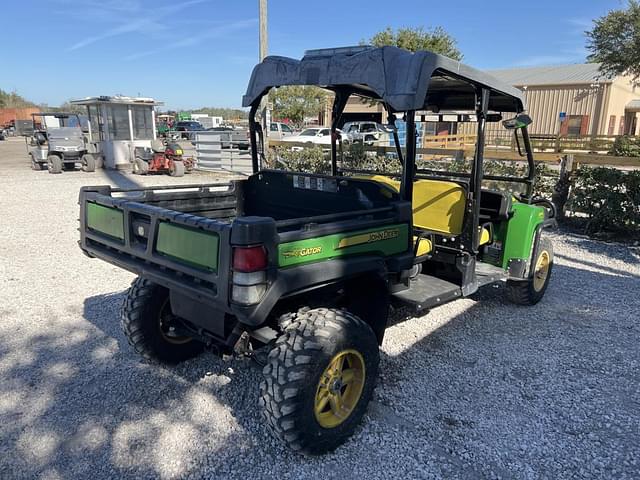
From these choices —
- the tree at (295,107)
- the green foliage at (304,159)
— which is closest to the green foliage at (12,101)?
the tree at (295,107)

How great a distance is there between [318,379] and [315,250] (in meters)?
0.68

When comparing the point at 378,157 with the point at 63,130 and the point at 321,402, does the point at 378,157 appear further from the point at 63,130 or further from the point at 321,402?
the point at 63,130

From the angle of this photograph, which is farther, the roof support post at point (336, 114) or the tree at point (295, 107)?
the tree at point (295, 107)

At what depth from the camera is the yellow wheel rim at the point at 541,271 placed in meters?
4.97

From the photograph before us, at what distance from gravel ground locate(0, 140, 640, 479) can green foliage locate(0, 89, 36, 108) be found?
7679cm

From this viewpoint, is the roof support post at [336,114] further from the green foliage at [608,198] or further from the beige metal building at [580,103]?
the beige metal building at [580,103]

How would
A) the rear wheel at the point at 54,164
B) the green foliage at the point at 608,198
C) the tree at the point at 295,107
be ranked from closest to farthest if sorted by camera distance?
the green foliage at the point at 608,198, the rear wheel at the point at 54,164, the tree at the point at 295,107

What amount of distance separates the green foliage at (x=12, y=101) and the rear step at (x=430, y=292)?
78064mm

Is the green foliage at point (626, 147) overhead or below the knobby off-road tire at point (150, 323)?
overhead

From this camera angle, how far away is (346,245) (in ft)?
9.32

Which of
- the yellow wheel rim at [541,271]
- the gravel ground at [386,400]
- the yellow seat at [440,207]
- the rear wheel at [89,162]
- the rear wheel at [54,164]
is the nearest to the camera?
the gravel ground at [386,400]

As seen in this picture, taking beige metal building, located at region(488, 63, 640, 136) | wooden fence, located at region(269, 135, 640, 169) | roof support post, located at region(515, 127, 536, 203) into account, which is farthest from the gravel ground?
beige metal building, located at region(488, 63, 640, 136)

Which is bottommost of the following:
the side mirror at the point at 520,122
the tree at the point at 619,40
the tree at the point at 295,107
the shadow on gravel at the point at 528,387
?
the shadow on gravel at the point at 528,387

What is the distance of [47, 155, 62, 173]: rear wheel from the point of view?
1600cm
